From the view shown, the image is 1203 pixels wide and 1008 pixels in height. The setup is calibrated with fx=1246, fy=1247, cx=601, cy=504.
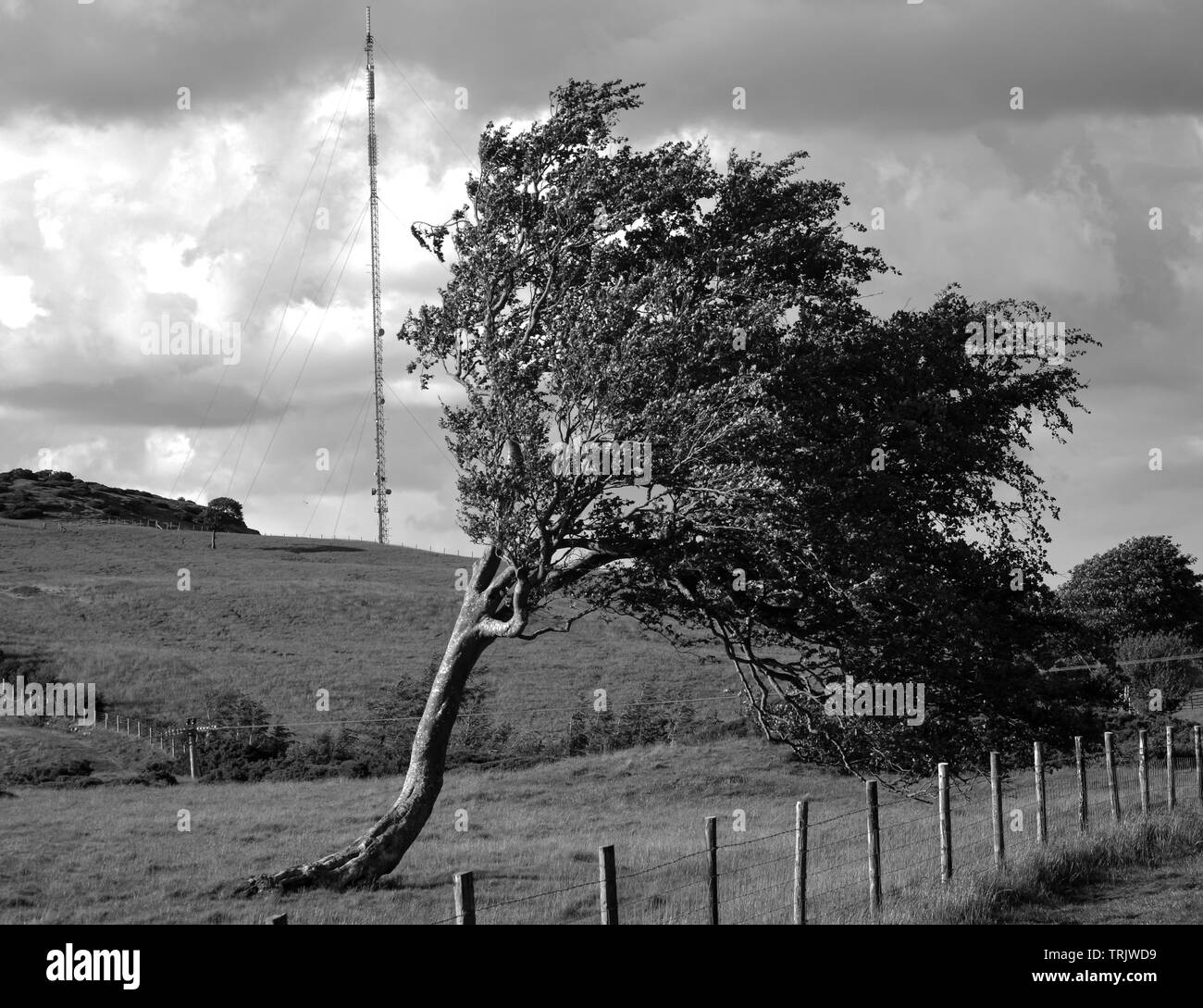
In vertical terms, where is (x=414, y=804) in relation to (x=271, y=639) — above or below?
below

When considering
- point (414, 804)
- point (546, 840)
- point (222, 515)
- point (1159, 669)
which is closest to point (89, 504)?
point (222, 515)

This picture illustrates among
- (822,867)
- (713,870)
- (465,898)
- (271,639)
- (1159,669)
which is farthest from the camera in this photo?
(271,639)

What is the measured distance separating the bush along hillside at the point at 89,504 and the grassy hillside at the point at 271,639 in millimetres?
30216

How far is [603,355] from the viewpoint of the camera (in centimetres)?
1975

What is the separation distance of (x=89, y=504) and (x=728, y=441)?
163 metres

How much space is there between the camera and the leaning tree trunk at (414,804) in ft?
77.3

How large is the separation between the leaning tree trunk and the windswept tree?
0.17 ft

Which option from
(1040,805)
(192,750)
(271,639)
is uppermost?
(271,639)

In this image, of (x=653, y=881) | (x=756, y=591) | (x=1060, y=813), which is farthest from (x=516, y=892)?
(x=1060, y=813)

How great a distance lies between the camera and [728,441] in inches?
724

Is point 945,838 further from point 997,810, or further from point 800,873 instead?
point 800,873

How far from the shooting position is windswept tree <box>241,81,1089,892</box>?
751 inches
